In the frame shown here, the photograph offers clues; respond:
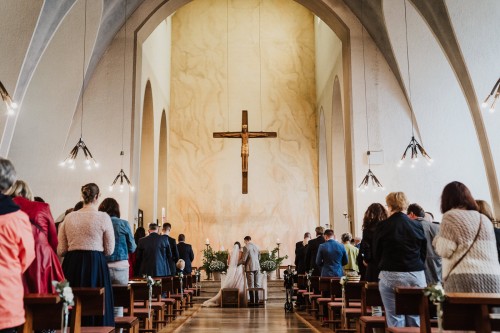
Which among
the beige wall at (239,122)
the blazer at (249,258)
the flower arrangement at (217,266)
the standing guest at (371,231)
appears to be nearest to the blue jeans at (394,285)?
the standing guest at (371,231)

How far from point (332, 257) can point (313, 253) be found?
138 cm

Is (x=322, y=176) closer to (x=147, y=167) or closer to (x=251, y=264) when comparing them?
(x=147, y=167)

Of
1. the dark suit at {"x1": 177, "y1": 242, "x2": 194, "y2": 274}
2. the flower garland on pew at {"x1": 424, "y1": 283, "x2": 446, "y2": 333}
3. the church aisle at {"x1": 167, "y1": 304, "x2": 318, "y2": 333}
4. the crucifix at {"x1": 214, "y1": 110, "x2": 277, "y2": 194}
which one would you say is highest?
the crucifix at {"x1": 214, "y1": 110, "x2": 277, "y2": 194}

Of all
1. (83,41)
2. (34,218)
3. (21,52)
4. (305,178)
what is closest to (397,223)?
(34,218)

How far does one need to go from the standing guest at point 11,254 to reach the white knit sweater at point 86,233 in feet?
6.16

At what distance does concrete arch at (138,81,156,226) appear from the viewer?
16328mm

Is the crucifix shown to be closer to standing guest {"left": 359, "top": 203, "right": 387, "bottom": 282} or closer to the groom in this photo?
the groom

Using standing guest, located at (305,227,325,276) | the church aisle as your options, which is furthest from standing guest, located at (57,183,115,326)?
standing guest, located at (305,227,325,276)

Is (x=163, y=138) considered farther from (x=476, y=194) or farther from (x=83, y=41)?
(x=476, y=194)

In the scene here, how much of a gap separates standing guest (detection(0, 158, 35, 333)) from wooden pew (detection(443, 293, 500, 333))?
2445 mm

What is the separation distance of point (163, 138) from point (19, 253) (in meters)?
16.3

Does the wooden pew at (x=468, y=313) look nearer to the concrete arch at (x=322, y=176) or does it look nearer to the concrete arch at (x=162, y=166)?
the concrete arch at (x=322, y=176)

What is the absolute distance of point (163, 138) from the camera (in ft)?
62.5

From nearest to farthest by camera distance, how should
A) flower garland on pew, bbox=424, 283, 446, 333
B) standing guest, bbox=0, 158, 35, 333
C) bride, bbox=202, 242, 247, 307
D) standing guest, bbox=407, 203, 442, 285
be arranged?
standing guest, bbox=0, 158, 35, 333, flower garland on pew, bbox=424, 283, 446, 333, standing guest, bbox=407, 203, 442, 285, bride, bbox=202, 242, 247, 307
